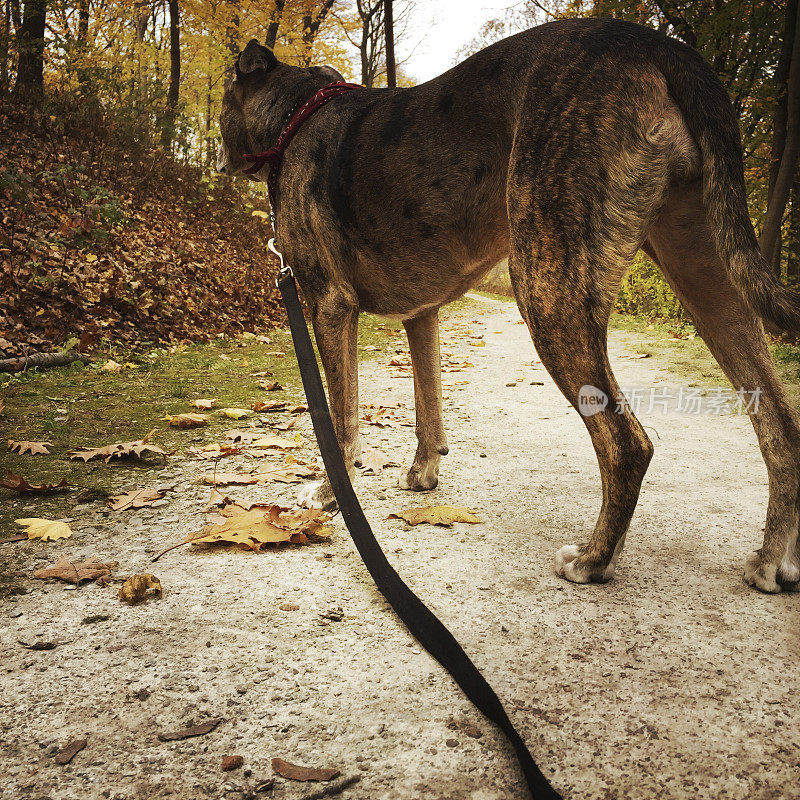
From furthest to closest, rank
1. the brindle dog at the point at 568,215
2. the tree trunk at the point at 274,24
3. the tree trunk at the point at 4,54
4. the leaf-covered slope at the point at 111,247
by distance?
1. the tree trunk at the point at 274,24
2. the tree trunk at the point at 4,54
3. the leaf-covered slope at the point at 111,247
4. the brindle dog at the point at 568,215

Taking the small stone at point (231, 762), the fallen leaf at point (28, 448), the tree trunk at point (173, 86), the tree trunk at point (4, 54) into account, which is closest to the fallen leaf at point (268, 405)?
the fallen leaf at point (28, 448)

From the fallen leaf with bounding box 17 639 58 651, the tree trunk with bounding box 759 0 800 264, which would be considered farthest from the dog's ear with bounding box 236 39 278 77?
the tree trunk with bounding box 759 0 800 264

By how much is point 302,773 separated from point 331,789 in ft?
0.28

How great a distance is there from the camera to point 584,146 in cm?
209

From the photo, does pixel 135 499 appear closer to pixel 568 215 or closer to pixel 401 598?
pixel 401 598

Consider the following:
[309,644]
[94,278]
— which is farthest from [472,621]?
[94,278]

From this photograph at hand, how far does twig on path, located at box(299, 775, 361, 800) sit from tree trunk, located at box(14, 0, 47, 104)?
11870mm

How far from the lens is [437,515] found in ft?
9.63

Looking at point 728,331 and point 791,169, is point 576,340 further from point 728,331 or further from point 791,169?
point 791,169

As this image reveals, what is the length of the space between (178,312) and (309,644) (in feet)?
21.8

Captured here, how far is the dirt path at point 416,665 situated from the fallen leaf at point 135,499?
0.09 metres

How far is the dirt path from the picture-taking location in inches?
55.4

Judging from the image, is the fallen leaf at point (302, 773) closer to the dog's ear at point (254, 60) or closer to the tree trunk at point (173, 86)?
the dog's ear at point (254, 60)

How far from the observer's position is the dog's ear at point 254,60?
11.5 ft
